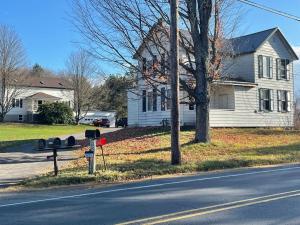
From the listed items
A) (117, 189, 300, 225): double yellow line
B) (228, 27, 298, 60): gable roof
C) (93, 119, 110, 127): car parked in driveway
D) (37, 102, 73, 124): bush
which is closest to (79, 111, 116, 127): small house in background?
(93, 119, 110, 127): car parked in driveway

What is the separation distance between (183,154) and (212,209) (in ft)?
43.1

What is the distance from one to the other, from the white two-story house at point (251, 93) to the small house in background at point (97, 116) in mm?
31544

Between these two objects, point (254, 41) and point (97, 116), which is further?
point (97, 116)

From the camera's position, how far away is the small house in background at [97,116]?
72.8 meters

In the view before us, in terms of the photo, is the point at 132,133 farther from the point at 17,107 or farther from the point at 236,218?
the point at 17,107

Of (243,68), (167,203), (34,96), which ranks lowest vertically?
(167,203)

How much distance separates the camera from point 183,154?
22219 millimetres

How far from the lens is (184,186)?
1284 cm

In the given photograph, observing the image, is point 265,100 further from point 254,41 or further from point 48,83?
point 48,83

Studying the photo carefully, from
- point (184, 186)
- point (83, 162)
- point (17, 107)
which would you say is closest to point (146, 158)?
point (83, 162)

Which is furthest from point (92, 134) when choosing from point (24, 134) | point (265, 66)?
point (265, 66)

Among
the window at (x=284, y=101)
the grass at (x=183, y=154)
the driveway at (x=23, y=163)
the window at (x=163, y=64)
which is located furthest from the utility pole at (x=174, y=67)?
the window at (x=284, y=101)

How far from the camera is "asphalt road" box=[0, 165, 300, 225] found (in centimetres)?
834

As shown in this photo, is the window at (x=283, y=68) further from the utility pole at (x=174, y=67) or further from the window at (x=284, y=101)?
the utility pole at (x=174, y=67)
